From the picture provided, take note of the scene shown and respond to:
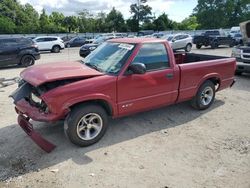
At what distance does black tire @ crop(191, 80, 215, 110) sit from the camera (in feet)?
20.8

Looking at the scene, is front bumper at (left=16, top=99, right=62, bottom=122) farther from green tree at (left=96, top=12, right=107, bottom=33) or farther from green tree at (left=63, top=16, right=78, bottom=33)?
green tree at (left=63, top=16, right=78, bottom=33)

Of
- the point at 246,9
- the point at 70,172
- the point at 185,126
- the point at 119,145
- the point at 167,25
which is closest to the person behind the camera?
the point at 70,172

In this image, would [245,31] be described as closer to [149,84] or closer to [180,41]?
[149,84]

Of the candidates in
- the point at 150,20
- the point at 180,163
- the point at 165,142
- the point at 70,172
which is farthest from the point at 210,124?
the point at 150,20

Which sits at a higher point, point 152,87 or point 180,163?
point 152,87

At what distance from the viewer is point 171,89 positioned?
5645 millimetres

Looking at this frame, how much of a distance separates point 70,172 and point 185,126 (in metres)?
2.67

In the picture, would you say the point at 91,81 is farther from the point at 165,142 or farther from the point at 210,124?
the point at 210,124

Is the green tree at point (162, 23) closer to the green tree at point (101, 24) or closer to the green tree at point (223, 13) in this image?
the green tree at point (223, 13)

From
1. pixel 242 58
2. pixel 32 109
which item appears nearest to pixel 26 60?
pixel 242 58

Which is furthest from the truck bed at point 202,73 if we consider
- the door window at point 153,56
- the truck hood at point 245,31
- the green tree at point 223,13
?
the green tree at point 223,13

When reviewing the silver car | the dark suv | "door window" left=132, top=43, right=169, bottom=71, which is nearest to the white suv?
the silver car

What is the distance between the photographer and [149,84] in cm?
522

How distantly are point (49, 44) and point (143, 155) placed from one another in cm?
2394
